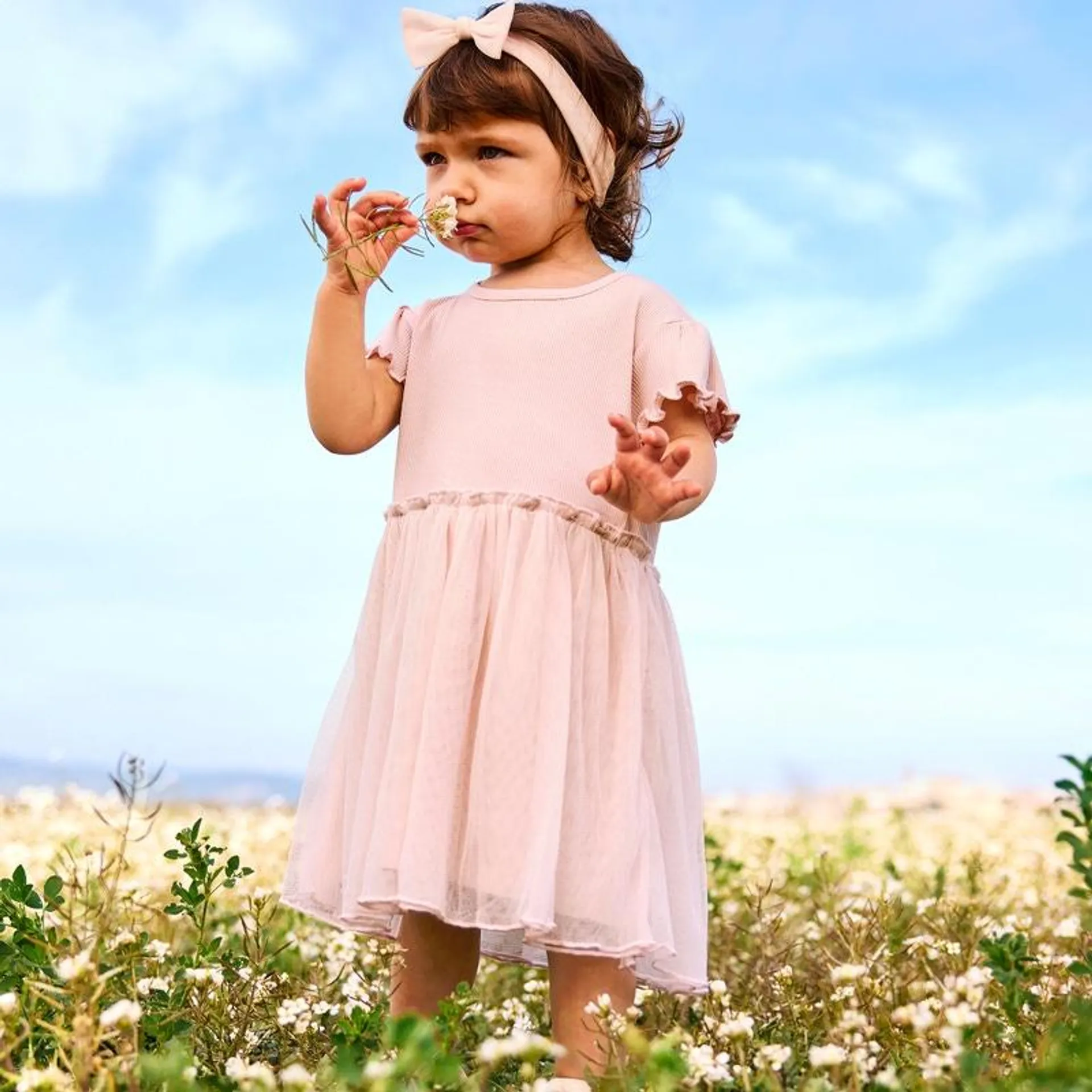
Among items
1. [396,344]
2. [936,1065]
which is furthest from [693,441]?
[936,1065]

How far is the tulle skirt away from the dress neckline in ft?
1.88

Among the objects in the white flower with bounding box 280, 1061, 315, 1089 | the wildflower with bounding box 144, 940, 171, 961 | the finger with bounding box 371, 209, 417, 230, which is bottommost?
the white flower with bounding box 280, 1061, 315, 1089

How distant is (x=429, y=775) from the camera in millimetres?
3404

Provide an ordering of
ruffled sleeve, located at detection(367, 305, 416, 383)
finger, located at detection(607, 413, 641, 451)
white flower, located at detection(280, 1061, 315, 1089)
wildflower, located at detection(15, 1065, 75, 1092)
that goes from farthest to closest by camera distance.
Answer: ruffled sleeve, located at detection(367, 305, 416, 383), finger, located at detection(607, 413, 641, 451), wildflower, located at detection(15, 1065, 75, 1092), white flower, located at detection(280, 1061, 315, 1089)

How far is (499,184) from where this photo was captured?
380 cm

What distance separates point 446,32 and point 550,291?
779 millimetres

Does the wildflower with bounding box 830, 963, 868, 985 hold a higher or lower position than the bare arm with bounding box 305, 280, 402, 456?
lower

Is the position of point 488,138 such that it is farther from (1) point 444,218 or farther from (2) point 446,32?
(2) point 446,32

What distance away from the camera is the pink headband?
3859 mm

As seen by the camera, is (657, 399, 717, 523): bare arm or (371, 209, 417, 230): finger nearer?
(657, 399, 717, 523): bare arm

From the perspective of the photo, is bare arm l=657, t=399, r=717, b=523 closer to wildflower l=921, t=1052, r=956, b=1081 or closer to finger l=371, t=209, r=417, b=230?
finger l=371, t=209, r=417, b=230

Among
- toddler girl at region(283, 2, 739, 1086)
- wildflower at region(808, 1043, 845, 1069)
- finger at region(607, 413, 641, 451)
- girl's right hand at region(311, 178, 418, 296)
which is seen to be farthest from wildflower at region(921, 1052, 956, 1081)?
girl's right hand at region(311, 178, 418, 296)

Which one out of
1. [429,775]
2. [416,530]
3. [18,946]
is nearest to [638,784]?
[429,775]

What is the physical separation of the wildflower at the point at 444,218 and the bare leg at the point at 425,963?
167 centimetres
